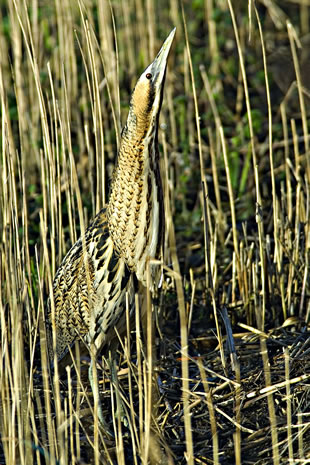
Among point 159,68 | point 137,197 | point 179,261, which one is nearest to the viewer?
point 159,68

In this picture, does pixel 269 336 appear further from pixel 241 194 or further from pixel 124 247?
pixel 241 194

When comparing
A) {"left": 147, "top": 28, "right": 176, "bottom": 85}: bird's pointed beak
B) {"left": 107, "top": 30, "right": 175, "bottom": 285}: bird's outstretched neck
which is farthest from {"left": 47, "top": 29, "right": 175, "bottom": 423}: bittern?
{"left": 147, "top": 28, "right": 176, "bottom": 85}: bird's pointed beak

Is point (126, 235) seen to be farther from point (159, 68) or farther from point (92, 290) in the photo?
point (159, 68)

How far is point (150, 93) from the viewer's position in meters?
3.01

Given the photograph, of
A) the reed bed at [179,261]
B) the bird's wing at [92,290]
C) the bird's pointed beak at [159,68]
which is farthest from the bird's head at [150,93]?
the bird's wing at [92,290]

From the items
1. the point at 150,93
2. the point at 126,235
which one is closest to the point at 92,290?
the point at 126,235

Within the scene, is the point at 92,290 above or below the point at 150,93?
below

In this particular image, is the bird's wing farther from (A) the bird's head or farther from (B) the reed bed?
(A) the bird's head

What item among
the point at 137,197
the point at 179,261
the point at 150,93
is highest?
the point at 150,93

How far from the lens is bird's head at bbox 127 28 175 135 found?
2992 mm

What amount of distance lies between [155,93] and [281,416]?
1.35 metres

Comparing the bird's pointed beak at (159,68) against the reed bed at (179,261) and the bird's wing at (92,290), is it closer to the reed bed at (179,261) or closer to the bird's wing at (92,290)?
the reed bed at (179,261)

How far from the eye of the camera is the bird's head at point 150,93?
299 centimetres

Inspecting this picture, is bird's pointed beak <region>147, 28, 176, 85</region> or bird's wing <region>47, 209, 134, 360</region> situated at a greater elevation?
bird's pointed beak <region>147, 28, 176, 85</region>
